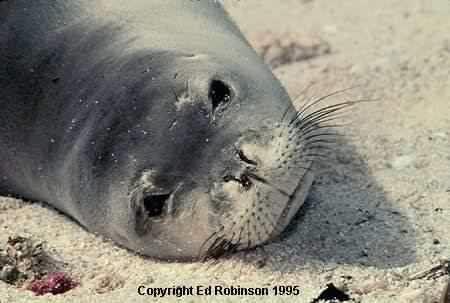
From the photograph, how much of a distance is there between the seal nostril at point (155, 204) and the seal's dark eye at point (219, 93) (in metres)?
0.42

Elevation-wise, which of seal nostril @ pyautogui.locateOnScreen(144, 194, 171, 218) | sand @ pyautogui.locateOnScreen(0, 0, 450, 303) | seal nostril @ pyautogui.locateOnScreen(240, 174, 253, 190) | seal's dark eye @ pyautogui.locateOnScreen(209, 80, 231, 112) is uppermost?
seal's dark eye @ pyautogui.locateOnScreen(209, 80, 231, 112)

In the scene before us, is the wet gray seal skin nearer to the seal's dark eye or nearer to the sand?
the seal's dark eye

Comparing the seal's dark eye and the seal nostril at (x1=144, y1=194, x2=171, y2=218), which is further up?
the seal's dark eye

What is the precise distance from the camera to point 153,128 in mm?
2857

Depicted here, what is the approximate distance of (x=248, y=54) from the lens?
330 cm

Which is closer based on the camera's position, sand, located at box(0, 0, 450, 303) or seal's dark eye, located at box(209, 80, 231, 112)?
sand, located at box(0, 0, 450, 303)

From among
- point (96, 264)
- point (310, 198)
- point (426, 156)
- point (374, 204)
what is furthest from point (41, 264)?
point (426, 156)

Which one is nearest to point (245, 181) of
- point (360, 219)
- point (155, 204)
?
point (155, 204)

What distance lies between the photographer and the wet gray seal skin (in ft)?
9.00

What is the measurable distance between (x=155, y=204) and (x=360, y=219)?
2.93 feet

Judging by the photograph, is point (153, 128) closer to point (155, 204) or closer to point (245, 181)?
point (155, 204)

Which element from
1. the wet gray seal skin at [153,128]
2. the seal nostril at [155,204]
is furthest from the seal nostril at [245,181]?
the seal nostril at [155,204]

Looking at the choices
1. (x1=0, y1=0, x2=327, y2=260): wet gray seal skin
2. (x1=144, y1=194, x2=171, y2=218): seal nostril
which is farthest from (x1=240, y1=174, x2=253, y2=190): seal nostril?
(x1=144, y1=194, x2=171, y2=218): seal nostril

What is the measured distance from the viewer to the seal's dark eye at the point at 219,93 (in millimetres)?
2871
